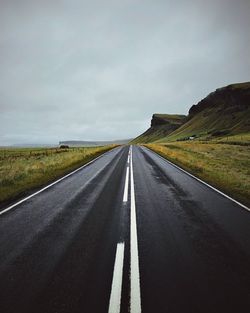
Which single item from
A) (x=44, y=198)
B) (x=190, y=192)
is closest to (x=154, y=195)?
(x=190, y=192)

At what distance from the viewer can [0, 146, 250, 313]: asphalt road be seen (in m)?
3.54

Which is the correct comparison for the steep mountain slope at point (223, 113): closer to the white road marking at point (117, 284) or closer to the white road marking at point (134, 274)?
the white road marking at point (134, 274)

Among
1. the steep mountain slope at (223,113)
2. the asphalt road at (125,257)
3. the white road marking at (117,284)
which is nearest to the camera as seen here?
the white road marking at (117,284)

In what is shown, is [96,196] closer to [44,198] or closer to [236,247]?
[44,198]

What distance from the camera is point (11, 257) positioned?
191 inches

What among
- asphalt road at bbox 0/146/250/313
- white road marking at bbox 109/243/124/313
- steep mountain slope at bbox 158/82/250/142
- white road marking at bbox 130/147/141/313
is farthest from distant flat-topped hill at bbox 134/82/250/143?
white road marking at bbox 109/243/124/313

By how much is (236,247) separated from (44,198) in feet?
23.9

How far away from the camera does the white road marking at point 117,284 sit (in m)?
3.42

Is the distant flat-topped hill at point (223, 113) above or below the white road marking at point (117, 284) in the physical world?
above

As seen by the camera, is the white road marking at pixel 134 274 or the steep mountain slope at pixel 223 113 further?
the steep mountain slope at pixel 223 113

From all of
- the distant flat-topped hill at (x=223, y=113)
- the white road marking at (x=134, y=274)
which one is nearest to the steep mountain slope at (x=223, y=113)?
the distant flat-topped hill at (x=223, y=113)

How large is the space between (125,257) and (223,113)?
17586cm

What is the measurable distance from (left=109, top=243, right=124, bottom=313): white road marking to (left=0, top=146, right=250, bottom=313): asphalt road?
0.05ft

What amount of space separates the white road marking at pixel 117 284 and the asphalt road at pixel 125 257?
14 millimetres
